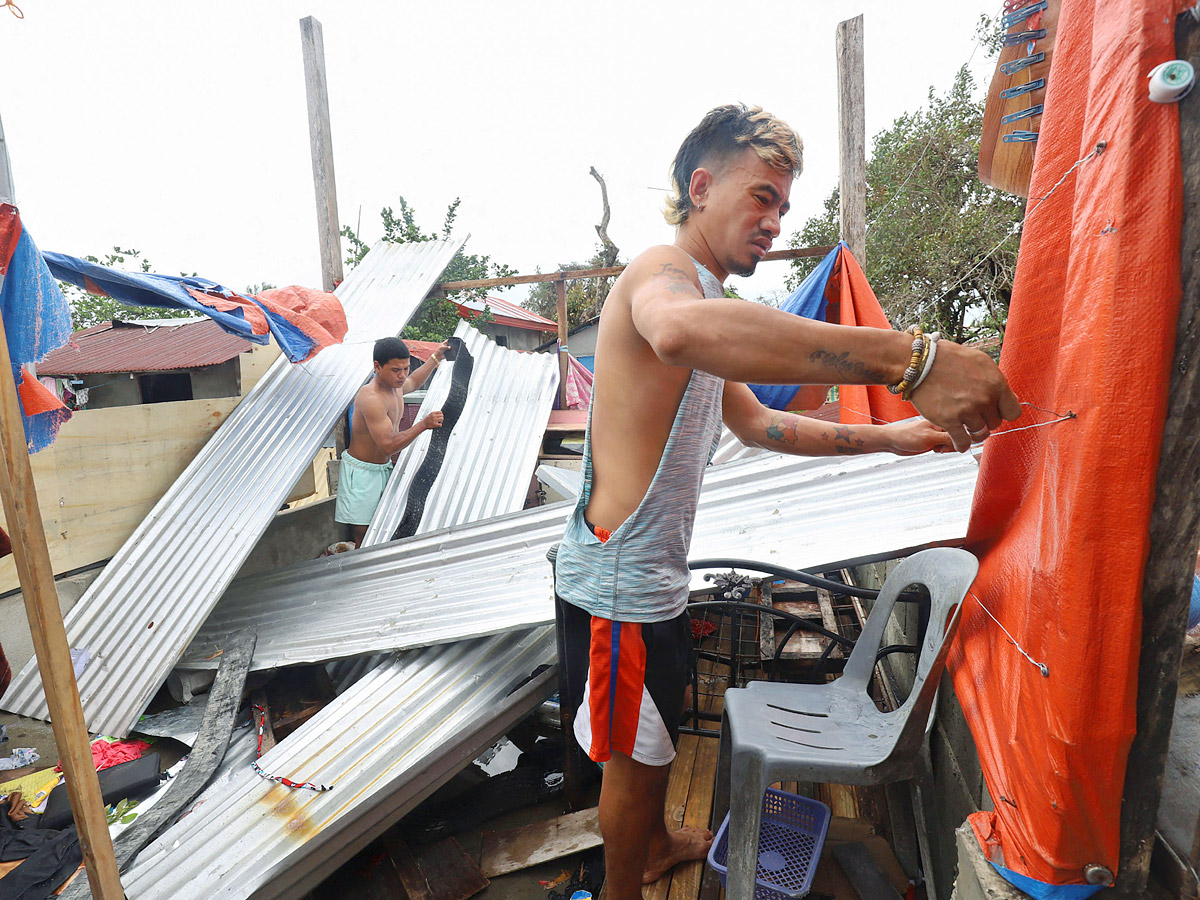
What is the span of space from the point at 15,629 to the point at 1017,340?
541 cm

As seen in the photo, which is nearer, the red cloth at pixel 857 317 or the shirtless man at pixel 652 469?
the shirtless man at pixel 652 469

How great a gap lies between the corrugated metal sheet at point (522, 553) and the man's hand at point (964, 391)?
1.44 m

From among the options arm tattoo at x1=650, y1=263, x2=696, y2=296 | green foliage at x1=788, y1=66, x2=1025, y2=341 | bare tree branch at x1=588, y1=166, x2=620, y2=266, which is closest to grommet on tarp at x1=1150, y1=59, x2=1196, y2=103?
arm tattoo at x1=650, y1=263, x2=696, y2=296

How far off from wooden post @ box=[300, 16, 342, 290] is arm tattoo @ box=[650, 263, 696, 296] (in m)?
6.38

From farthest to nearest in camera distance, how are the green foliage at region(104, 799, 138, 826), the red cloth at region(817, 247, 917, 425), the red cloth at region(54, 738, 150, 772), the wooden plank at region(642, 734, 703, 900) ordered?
the red cloth at region(817, 247, 917, 425), the red cloth at region(54, 738, 150, 772), the green foliage at region(104, 799, 138, 826), the wooden plank at region(642, 734, 703, 900)

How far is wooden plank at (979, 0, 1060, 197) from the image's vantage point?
1.37 meters

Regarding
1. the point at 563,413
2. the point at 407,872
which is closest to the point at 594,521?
the point at 407,872

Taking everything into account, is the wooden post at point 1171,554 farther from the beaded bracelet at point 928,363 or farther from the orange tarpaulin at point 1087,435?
the beaded bracelet at point 928,363

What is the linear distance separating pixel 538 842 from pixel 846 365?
242 cm

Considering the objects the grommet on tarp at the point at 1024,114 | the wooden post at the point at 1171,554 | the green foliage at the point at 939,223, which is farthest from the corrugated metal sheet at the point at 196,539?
the green foliage at the point at 939,223

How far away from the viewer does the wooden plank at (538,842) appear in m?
2.51

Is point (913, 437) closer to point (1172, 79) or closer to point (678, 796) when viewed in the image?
point (1172, 79)

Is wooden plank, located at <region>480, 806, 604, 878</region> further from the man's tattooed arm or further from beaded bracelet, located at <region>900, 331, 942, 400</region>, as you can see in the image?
beaded bracelet, located at <region>900, 331, 942, 400</region>

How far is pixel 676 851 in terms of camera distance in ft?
7.51
